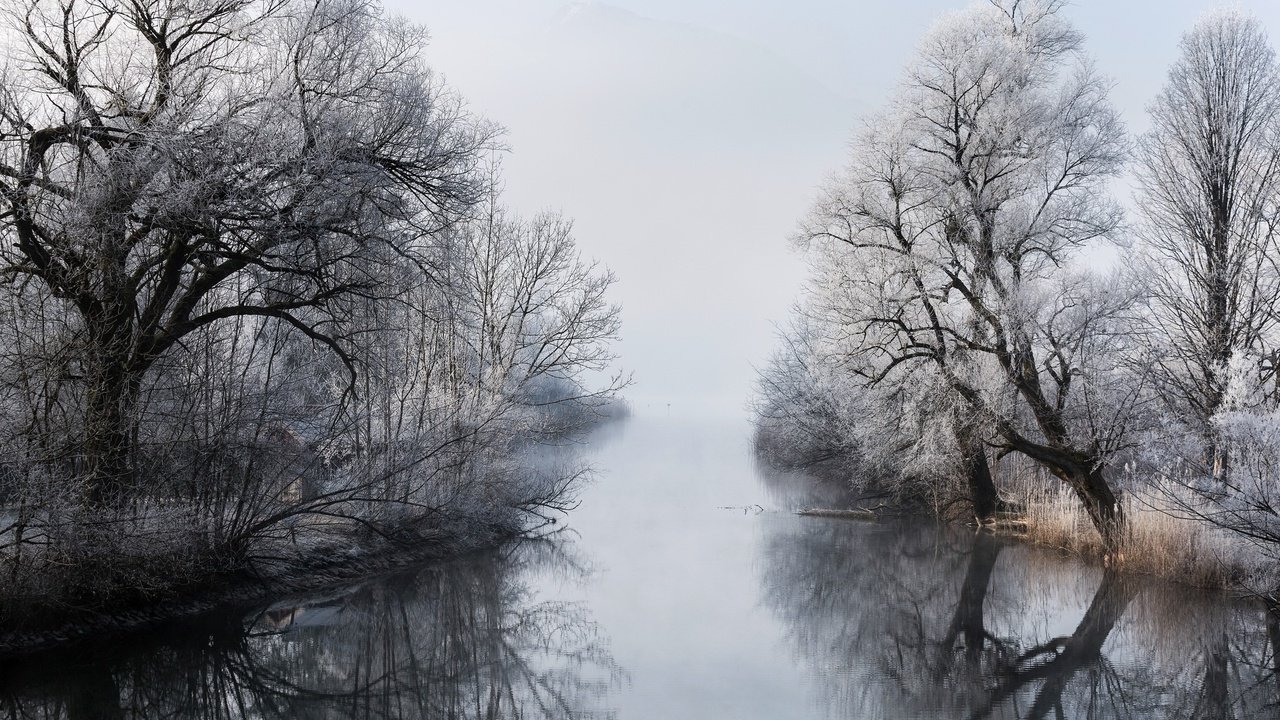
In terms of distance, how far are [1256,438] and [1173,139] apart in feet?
22.0

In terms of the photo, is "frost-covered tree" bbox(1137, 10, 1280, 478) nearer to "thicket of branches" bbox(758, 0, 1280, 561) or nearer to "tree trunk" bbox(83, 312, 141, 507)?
"thicket of branches" bbox(758, 0, 1280, 561)

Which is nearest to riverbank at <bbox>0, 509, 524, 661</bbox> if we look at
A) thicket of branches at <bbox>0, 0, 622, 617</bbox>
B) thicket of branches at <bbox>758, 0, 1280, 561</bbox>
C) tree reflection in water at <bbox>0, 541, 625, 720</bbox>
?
thicket of branches at <bbox>0, 0, 622, 617</bbox>

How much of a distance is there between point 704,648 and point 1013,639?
135 inches

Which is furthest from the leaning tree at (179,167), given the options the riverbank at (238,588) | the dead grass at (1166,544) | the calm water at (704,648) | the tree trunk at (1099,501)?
the tree trunk at (1099,501)

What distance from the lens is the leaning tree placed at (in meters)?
9.67

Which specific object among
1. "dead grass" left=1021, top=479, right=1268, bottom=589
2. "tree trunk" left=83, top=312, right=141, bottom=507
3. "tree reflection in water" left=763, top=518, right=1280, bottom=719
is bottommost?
"tree reflection in water" left=763, top=518, right=1280, bottom=719

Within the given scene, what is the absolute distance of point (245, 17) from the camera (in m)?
11.6

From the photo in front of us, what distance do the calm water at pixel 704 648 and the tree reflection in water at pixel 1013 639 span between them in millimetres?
35

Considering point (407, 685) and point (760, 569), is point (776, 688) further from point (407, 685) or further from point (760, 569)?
point (760, 569)

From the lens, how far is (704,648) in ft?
33.8

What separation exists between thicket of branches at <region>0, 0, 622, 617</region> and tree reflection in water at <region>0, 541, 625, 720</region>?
986 millimetres

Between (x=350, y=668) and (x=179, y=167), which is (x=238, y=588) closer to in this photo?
(x=350, y=668)

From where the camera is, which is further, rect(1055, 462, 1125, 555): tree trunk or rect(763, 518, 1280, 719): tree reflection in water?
rect(1055, 462, 1125, 555): tree trunk

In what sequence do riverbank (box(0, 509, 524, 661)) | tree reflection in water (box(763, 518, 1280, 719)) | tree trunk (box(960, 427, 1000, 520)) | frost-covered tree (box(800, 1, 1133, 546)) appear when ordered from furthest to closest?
tree trunk (box(960, 427, 1000, 520)), frost-covered tree (box(800, 1, 1133, 546)), riverbank (box(0, 509, 524, 661)), tree reflection in water (box(763, 518, 1280, 719))
